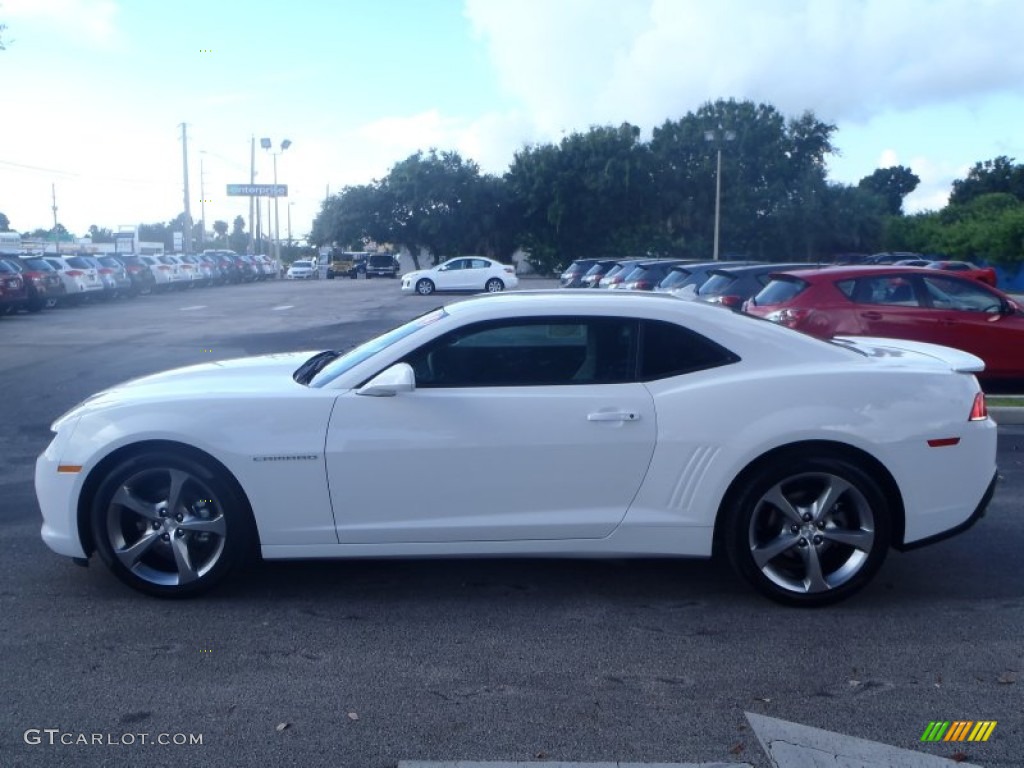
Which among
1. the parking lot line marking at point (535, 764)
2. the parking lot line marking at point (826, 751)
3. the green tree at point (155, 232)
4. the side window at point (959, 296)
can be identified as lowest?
the parking lot line marking at point (535, 764)

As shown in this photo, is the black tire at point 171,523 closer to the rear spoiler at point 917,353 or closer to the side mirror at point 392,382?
the side mirror at point 392,382

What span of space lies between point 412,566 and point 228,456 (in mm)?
1338

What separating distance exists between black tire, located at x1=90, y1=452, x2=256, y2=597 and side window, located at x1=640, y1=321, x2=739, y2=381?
212 cm

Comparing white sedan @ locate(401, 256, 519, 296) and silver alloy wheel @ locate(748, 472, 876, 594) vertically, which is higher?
white sedan @ locate(401, 256, 519, 296)

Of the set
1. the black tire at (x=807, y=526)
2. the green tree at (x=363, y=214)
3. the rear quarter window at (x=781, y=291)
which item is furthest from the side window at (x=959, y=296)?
the green tree at (x=363, y=214)

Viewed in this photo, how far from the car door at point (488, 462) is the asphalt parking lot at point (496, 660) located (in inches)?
18.1

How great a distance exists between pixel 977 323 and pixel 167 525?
9.83 metres

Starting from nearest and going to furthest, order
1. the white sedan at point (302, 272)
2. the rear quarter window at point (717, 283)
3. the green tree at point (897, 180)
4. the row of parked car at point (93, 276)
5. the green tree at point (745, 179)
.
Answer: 1. the rear quarter window at point (717, 283)
2. the row of parked car at point (93, 276)
3. the green tree at point (745, 179)
4. the white sedan at point (302, 272)
5. the green tree at point (897, 180)

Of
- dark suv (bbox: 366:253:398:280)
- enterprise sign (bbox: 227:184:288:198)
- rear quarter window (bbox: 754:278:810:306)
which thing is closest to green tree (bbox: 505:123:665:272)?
dark suv (bbox: 366:253:398:280)

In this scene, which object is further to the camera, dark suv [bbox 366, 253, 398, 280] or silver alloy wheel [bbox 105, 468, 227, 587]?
dark suv [bbox 366, 253, 398, 280]

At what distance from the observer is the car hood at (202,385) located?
217 inches

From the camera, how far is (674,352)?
18.0 feet

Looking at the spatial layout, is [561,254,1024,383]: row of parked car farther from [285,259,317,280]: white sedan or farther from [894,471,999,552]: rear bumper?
[285,259,317,280]: white sedan

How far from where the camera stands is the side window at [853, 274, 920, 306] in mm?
12375
